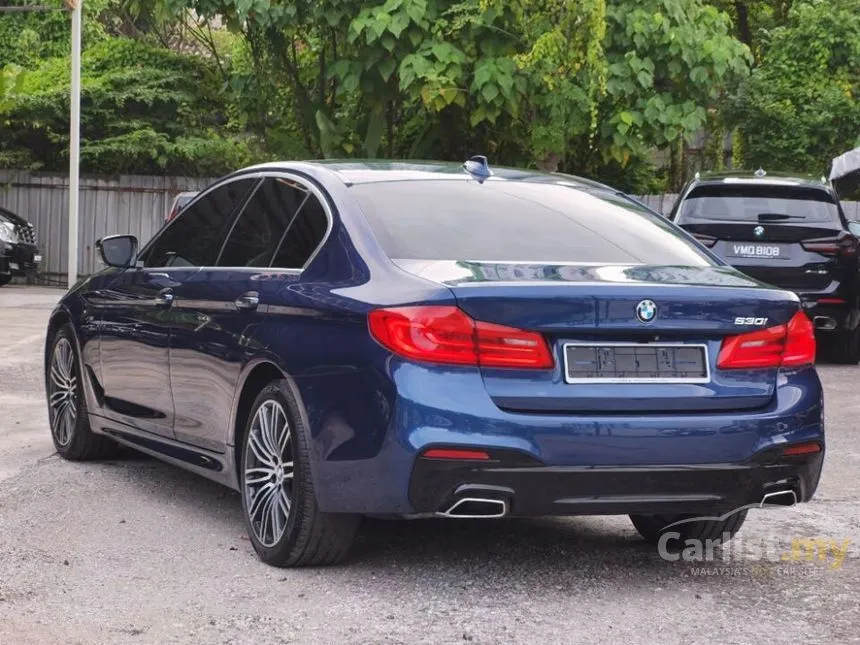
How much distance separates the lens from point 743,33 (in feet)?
117

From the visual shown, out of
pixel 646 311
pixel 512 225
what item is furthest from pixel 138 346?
pixel 646 311

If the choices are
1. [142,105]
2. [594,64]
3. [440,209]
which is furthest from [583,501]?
[142,105]

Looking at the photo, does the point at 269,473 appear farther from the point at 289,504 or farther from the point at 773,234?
the point at 773,234

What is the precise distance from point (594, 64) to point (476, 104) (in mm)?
2037

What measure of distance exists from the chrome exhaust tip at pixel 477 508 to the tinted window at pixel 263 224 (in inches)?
60.0

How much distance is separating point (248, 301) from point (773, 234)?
9.45 metres

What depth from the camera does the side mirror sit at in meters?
8.09

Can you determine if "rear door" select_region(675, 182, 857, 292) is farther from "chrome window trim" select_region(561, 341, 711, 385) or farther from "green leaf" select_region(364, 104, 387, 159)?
"chrome window trim" select_region(561, 341, 711, 385)

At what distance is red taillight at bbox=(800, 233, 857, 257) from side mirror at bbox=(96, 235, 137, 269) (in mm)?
8538

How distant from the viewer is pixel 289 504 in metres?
6.11

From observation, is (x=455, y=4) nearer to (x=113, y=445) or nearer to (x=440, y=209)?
(x=113, y=445)

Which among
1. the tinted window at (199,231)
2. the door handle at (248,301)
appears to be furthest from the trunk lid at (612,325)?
the tinted window at (199,231)

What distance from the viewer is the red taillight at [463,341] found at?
557cm

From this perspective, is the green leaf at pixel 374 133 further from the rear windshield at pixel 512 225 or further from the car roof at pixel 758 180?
the rear windshield at pixel 512 225
